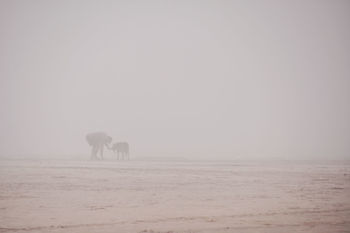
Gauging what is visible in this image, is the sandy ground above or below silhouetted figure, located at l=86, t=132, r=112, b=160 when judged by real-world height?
below

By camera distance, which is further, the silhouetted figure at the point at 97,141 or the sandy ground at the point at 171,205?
the silhouetted figure at the point at 97,141

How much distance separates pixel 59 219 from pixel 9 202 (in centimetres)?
372

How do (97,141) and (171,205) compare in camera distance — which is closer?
(171,205)

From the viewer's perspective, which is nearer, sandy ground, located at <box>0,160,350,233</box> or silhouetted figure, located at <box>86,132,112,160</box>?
sandy ground, located at <box>0,160,350,233</box>

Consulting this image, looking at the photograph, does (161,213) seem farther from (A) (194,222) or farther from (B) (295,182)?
(B) (295,182)

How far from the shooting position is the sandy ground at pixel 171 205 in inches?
517

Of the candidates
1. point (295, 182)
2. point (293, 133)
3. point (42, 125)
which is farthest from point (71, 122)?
point (295, 182)

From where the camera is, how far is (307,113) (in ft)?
648

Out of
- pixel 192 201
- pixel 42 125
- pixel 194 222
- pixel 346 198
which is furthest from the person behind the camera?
pixel 42 125

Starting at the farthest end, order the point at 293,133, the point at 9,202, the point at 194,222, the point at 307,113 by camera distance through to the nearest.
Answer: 1. the point at 307,113
2. the point at 293,133
3. the point at 9,202
4. the point at 194,222

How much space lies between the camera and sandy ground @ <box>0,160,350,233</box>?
43.1ft

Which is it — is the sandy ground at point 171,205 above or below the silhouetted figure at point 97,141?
below

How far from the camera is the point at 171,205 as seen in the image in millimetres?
16594

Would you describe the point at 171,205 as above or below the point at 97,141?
below
